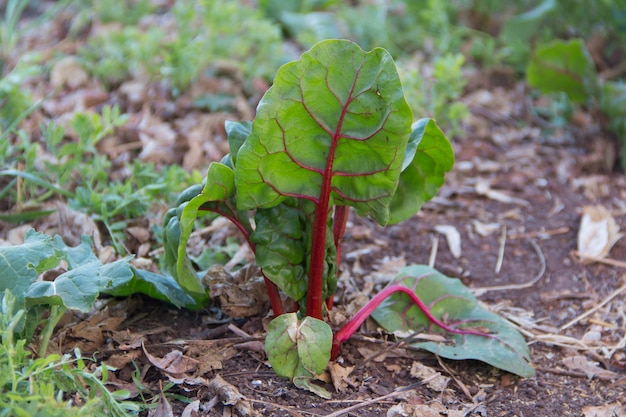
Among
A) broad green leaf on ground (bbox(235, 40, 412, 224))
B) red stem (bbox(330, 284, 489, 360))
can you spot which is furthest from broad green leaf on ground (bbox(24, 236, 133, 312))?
A: red stem (bbox(330, 284, 489, 360))

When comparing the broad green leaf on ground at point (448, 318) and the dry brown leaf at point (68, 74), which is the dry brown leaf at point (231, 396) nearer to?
the broad green leaf on ground at point (448, 318)

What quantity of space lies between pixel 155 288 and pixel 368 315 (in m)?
0.59

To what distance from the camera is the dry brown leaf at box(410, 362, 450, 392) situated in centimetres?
196

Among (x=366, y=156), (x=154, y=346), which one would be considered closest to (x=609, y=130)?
(x=366, y=156)

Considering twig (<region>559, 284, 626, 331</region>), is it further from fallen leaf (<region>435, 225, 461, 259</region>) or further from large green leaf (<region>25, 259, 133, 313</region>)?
large green leaf (<region>25, 259, 133, 313</region>)

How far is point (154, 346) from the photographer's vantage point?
77.2 inches

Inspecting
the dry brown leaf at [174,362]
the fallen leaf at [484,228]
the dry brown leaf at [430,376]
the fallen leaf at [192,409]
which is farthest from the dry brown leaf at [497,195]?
the fallen leaf at [192,409]

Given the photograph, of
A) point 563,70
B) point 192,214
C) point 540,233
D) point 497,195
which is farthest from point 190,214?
point 563,70

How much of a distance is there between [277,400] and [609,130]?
96.2 inches

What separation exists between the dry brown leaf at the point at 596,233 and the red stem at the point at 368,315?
87 centimetres

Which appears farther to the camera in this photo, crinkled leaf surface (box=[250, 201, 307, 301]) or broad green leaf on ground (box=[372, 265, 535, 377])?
broad green leaf on ground (box=[372, 265, 535, 377])

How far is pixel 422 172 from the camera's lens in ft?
6.59

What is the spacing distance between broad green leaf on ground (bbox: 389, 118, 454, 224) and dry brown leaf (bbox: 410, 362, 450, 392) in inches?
16.3

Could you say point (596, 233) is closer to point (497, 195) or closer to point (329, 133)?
point (497, 195)
